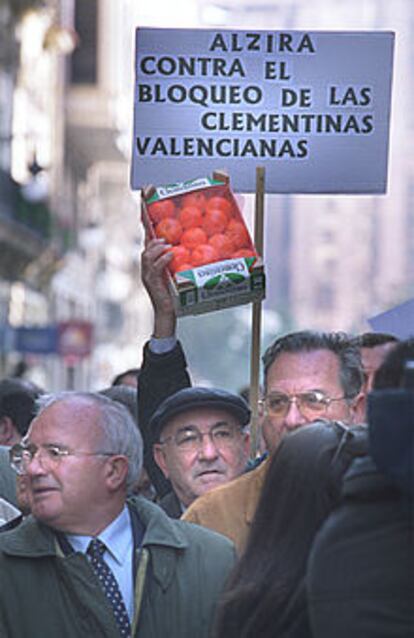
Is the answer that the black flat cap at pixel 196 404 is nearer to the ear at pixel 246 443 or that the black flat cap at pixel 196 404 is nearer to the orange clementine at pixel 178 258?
the ear at pixel 246 443

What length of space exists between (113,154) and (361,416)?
50.0m

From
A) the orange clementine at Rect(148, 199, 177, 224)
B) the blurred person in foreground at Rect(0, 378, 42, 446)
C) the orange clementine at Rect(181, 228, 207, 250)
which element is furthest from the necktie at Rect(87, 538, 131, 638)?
the blurred person in foreground at Rect(0, 378, 42, 446)

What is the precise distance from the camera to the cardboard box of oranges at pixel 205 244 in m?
6.63

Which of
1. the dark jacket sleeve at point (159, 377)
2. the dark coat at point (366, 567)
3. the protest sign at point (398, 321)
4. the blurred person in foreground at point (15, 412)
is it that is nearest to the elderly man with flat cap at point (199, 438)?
the dark jacket sleeve at point (159, 377)

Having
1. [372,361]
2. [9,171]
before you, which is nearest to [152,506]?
[372,361]

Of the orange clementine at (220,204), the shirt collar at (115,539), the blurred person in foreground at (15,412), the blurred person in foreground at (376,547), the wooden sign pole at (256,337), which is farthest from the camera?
the blurred person in foreground at (15,412)

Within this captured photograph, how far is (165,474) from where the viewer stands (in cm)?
695

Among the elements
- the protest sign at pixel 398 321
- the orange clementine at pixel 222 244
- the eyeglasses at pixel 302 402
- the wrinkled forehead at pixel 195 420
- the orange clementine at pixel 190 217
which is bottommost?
the wrinkled forehead at pixel 195 420

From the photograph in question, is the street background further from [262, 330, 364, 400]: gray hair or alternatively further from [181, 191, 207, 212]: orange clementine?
[262, 330, 364, 400]: gray hair

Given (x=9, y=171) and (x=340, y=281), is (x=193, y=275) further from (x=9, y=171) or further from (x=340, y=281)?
(x=340, y=281)

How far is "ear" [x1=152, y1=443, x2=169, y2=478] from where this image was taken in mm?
6824

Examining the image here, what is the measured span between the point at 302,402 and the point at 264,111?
5.72ft

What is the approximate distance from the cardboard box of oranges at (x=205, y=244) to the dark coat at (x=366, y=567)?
289 centimetres

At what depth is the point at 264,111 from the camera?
25.0 ft
